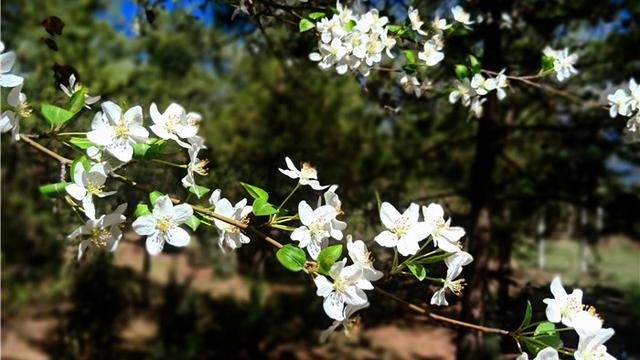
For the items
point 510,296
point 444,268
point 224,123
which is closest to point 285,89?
Answer: point 224,123

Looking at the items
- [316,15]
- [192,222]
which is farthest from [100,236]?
[316,15]

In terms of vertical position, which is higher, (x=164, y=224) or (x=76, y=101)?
(x=76, y=101)

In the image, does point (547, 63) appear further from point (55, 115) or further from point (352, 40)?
point (55, 115)

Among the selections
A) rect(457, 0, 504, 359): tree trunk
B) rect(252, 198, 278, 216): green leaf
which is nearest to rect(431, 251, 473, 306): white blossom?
rect(252, 198, 278, 216): green leaf

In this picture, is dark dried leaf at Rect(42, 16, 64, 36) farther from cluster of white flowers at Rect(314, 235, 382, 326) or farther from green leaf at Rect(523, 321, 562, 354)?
green leaf at Rect(523, 321, 562, 354)

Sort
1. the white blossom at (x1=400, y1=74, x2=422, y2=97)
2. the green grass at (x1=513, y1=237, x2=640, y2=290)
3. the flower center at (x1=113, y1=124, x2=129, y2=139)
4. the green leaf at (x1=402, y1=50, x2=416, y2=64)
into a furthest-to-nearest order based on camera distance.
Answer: the green grass at (x1=513, y1=237, x2=640, y2=290) < the white blossom at (x1=400, y1=74, x2=422, y2=97) < the green leaf at (x1=402, y1=50, x2=416, y2=64) < the flower center at (x1=113, y1=124, x2=129, y2=139)
